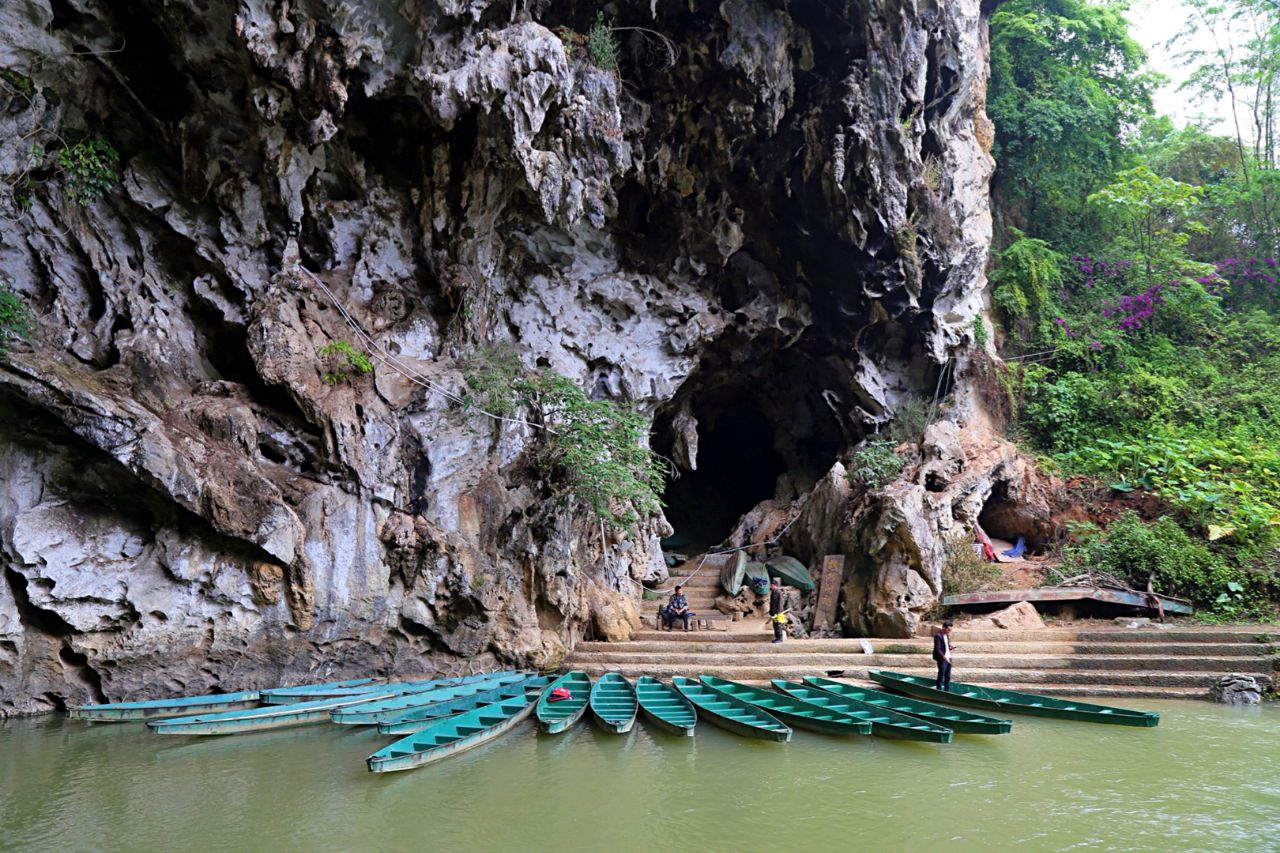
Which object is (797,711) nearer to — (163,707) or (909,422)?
(163,707)

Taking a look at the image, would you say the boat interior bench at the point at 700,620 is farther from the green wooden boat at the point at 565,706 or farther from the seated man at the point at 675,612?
the green wooden boat at the point at 565,706

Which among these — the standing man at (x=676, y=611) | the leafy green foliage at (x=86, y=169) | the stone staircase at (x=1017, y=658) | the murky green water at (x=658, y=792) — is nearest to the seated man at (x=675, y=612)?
the standing man at (x=676, y=611)

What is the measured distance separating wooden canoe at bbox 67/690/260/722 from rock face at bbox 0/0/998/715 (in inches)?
35.7

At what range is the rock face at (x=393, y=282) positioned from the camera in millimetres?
9258

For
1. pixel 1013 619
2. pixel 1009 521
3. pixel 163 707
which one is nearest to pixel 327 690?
pixel 163 707

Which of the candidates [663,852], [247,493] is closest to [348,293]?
[247,493]

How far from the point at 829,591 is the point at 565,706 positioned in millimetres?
7197

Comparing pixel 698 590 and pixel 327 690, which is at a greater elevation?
pixel 698 590

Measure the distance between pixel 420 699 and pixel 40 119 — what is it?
9.00 metres

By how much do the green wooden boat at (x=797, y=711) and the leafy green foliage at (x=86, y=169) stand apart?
1085 centimetres

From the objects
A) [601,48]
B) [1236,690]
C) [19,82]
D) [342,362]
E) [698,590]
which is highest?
[601,48]

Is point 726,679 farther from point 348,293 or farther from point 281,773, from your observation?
point 348,293

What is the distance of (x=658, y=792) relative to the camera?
6133 mm

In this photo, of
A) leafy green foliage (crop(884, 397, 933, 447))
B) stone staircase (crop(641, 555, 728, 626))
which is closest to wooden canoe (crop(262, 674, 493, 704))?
stone staircase (crop(641, 555, 728, 626))
